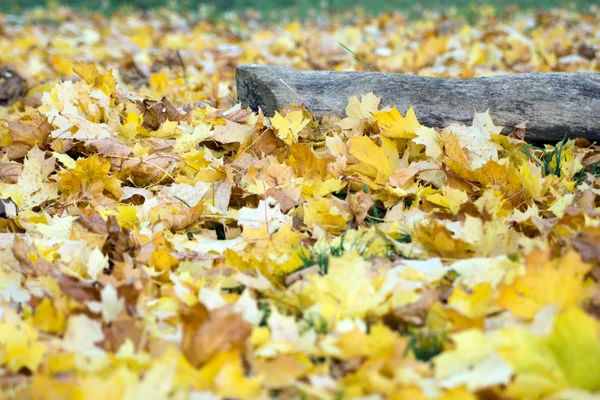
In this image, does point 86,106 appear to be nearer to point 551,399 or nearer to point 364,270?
point 364,270

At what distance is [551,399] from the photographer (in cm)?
96

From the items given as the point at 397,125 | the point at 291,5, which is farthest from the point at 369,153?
the point at 291,5

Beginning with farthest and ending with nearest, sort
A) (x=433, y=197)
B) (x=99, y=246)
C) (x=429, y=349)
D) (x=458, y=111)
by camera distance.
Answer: (x=458, y=111) < (x=433, y=197) < (x=99, y=246) < (x=429, y=349)

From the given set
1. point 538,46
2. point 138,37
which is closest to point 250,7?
point 138,37

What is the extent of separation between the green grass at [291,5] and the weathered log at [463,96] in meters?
5.88

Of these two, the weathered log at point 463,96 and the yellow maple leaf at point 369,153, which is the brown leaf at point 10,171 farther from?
the yellow maple leaf at point 369,153

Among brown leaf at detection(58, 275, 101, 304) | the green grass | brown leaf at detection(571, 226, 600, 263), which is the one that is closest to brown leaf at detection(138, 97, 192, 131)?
brown leaf at detection(58, 275, 101, 304)

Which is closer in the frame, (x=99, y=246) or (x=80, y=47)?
(x=99, y=246)

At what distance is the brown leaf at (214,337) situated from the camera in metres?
1.11

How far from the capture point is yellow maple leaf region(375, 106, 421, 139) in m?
2.09

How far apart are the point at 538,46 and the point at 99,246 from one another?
13.8 ft

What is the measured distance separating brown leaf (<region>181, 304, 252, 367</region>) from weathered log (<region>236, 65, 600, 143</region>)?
1476mm

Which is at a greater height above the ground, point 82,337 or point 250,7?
point 82,337

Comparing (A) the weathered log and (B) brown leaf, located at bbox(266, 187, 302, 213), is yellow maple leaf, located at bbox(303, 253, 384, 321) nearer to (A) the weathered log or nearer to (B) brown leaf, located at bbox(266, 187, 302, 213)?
(B) brown leaf, located at bbox(266, 187, 302, 213)
